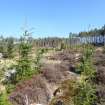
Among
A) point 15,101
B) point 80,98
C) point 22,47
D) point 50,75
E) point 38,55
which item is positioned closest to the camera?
point 80,98

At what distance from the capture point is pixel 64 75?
84.7ft

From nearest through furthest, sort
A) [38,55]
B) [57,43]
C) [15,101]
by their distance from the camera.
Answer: [15,101], [38,55], [57,43]

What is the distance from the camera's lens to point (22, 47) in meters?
25.2

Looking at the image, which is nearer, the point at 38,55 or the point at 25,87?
the point at 25,87

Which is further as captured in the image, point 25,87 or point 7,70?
point 7,70

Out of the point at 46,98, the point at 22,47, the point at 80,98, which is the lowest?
the point at 46,98

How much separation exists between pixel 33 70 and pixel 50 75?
2.21 m

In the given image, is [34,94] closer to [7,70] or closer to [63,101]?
[63,101]

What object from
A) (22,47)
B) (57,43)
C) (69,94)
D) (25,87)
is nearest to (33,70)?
(22,47)

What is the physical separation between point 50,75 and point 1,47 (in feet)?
98.6

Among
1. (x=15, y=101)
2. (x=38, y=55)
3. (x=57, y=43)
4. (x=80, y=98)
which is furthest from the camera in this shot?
(x=57, y=43)

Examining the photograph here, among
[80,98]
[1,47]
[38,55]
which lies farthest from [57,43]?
[80,98]

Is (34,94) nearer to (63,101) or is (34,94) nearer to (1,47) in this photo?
(63,101)

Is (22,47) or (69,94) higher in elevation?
(22,47)
